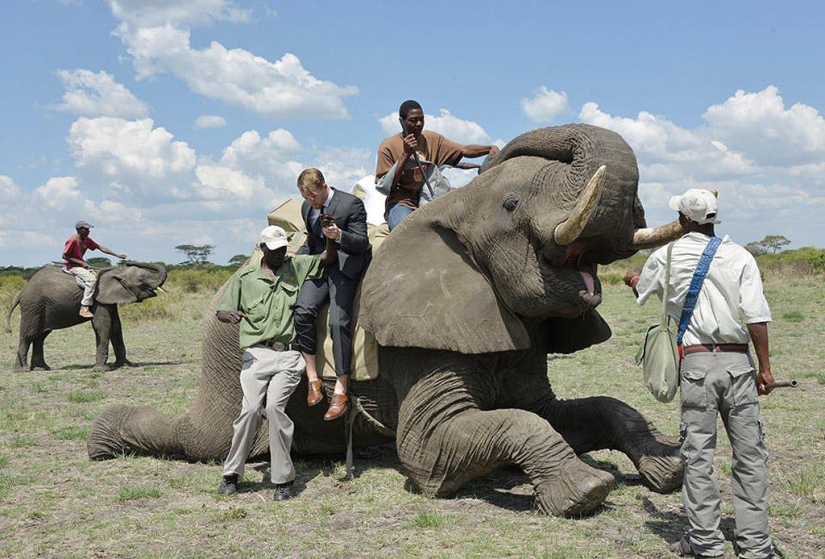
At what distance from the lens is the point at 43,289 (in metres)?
16.2

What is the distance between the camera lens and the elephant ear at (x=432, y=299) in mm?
6094

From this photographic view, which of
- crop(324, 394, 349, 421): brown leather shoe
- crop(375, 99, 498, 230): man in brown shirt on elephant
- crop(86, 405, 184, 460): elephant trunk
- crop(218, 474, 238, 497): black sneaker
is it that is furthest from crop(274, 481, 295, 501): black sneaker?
crop(375, 99, 498, 230): man in brown shirt on elephant

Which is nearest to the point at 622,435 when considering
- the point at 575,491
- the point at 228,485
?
the point at 575,491

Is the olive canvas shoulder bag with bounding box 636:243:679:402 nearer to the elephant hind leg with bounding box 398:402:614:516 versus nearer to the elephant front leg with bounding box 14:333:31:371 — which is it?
the elephant hind leg with bounding box 398:402:614:516

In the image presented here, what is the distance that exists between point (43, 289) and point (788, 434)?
13.5 m

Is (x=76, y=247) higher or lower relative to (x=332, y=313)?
higher

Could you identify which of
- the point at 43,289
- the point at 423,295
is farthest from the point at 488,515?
the point at 43,289

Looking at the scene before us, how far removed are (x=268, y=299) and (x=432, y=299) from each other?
1324 millimetres

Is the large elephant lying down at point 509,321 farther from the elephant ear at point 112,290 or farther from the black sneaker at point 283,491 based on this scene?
the elephant ear at point 112,290

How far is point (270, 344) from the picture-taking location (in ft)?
21.7

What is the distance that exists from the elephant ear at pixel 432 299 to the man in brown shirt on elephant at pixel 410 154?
612mm

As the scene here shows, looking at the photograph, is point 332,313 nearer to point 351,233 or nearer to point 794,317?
point 351,233

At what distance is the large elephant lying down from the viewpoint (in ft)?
18.1

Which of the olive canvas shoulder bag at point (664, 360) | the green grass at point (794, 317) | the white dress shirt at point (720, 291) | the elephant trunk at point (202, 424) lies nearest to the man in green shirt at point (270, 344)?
the elephant trunk at point (202, 424)
